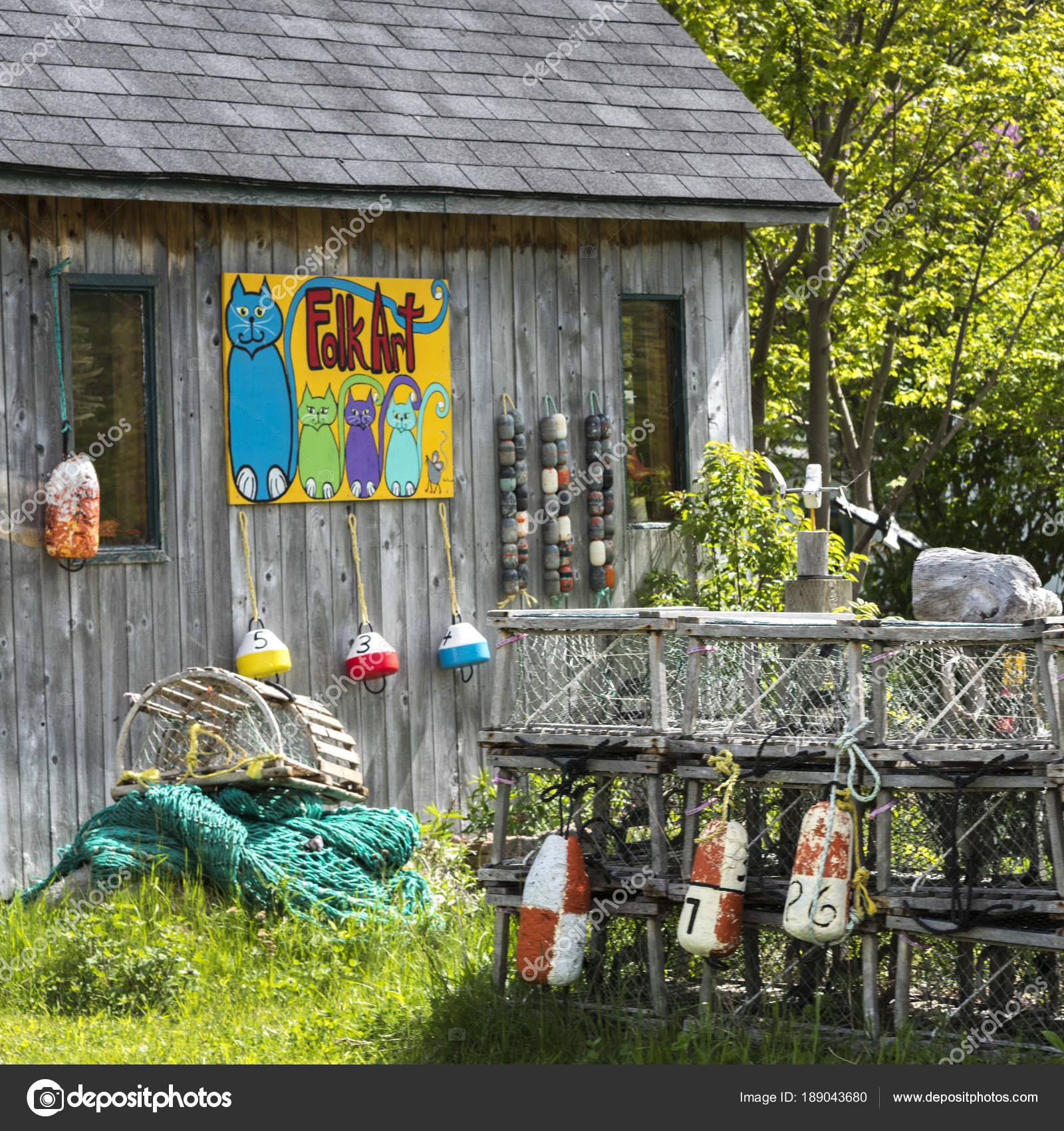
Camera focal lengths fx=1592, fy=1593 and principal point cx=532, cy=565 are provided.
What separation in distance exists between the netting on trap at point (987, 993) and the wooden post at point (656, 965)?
0.80 meters

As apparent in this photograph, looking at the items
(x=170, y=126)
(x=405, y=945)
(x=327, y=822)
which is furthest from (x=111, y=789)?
(x=170, y=126)

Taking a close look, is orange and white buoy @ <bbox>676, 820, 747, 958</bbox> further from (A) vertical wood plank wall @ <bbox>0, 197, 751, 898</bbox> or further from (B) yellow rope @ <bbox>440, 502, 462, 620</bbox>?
(B) yellow rope @ <bbox>440, 502, 462, 620</bbox>

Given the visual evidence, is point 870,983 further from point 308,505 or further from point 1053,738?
point 308,505

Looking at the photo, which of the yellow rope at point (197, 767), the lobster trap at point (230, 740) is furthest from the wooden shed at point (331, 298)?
the yellow rope at point (197, 767)

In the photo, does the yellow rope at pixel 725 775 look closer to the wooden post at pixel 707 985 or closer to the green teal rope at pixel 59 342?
the wooden post at pixel 707 985

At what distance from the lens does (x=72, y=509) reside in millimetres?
7500

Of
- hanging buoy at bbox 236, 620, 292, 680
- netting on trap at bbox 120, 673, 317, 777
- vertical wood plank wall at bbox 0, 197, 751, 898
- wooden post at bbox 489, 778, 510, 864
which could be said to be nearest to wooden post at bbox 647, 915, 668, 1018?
wooden post at bbox 489, 778, 510, 864

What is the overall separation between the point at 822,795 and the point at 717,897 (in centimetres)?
58

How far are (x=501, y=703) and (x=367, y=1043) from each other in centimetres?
129

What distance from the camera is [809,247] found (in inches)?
630

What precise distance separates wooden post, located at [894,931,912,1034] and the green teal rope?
4.67 meters

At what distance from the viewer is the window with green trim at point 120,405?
7.88 metres

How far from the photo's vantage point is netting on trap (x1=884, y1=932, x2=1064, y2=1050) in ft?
16.9

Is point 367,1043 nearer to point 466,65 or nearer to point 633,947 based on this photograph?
point 633,947
